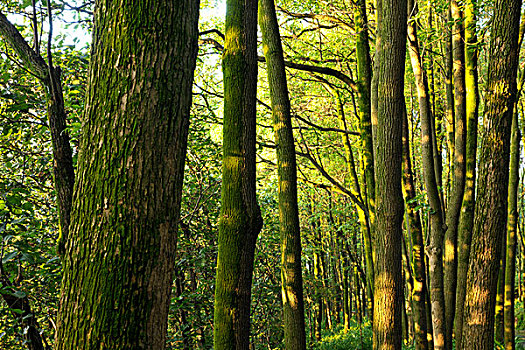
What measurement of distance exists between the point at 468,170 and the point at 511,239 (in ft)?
10.3

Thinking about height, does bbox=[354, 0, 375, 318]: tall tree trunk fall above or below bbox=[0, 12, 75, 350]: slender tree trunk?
above

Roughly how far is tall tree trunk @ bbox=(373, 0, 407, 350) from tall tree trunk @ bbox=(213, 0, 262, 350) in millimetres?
1742

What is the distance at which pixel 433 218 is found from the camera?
7609mm

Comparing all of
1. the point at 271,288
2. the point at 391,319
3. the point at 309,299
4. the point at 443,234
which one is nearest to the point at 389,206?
the point at 391,319

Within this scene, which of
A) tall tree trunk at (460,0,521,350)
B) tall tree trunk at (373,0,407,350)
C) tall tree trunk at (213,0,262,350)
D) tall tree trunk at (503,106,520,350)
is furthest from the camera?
tall tree trunk at (503,106,520,350)

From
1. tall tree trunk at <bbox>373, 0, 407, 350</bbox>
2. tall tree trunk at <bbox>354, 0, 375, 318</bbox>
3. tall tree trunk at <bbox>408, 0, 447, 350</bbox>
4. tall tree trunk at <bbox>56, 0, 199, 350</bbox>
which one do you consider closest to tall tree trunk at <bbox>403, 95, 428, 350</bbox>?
tall tree trunk at <bbox>408, 0, 447, 350</bbox>

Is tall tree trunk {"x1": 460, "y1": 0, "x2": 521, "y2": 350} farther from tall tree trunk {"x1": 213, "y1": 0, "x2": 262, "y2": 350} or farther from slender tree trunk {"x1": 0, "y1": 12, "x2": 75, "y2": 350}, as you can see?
slender tree trunk {"x1": 0, "y1": 12, "x2": 75, "y2": 350}

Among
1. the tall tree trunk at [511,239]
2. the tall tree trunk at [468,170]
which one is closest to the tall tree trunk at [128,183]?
the tall tree trunk at [468,170]

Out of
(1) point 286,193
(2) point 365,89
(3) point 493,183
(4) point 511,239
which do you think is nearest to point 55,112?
(1) point 286,193

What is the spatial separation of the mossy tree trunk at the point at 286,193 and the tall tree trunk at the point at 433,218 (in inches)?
108

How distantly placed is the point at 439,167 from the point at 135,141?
30.8 ft

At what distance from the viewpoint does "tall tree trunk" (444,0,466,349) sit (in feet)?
24.3

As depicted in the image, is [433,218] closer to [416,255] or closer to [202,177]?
[416,255]

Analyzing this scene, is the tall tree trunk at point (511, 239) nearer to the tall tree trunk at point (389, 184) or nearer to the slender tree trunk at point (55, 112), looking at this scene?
the tall tree trunk at point (389, 184)
